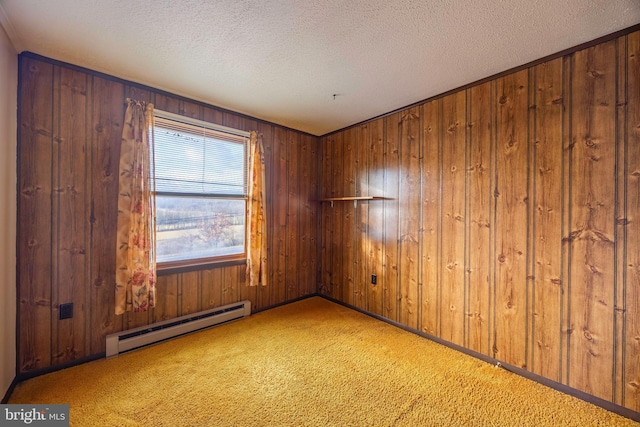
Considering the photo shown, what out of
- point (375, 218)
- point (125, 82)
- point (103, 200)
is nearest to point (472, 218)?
point (375, 218)

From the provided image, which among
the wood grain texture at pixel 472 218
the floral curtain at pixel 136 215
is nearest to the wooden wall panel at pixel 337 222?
the wood grain texture at pixel 472 218

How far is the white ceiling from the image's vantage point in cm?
143

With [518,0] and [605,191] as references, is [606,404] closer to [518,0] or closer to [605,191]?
[605,191]

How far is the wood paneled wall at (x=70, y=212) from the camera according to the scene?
1.88 meters

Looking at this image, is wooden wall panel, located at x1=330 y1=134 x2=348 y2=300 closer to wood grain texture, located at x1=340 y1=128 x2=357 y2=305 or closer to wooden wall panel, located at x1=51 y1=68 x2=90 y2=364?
wood grain texture, located at x1=340 y1=128 x2=357 y2=305

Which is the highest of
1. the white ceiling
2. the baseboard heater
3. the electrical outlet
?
the white ceiling

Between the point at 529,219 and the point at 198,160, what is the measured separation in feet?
9.82

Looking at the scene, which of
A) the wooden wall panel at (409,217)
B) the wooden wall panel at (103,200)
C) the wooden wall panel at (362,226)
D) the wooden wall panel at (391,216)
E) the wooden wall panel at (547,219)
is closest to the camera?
the wooden wall panel at (547,219)

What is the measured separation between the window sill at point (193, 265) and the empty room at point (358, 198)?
0.02m

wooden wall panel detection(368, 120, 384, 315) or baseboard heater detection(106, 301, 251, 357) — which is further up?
wooden wall panel detection(368, 120, 384, 315)

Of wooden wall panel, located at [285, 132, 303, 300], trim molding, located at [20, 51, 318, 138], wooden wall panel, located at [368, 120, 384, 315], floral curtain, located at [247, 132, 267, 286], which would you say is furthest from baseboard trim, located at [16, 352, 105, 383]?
wooden wall panel, located at [368, 120, 384, 315]

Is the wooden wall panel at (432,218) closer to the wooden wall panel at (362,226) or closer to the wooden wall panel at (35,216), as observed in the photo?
the wooden wall panel at (362,226)

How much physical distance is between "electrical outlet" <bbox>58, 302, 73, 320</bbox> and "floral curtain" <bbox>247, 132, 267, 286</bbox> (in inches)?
58.5

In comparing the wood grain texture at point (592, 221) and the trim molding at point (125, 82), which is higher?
the trim molding at point (125, 82)
